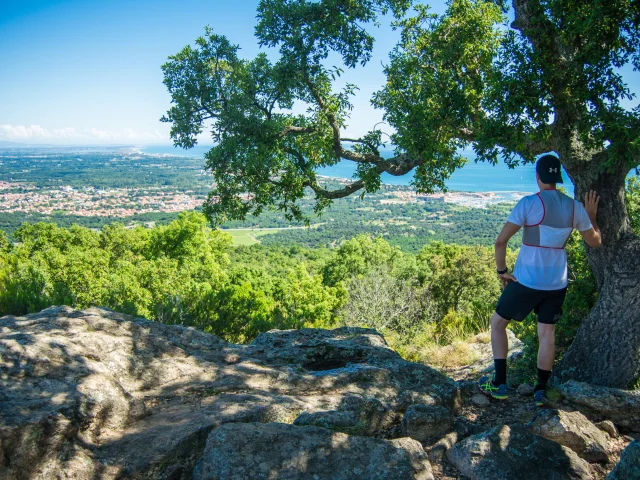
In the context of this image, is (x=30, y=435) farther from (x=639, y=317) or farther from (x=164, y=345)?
(x=639, y=317)

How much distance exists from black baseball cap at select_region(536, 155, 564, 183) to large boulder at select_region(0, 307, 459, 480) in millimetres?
2257

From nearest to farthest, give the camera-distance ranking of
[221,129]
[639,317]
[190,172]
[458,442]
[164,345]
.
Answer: [458,442] < [639,317] < [164,345] < [221,129] < [190,172]

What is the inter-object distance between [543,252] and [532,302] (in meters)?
0.51

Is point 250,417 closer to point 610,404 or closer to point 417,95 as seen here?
point 610,404

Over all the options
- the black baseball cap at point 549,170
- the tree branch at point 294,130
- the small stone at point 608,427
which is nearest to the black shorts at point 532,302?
the small stone at point 608,427

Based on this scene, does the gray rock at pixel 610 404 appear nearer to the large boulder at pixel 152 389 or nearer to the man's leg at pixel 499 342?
the man's leg at pixel 499 342

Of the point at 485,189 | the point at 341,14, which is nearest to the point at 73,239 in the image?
the point at 341,14

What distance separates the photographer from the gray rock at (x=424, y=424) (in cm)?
365

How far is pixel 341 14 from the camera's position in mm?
7211

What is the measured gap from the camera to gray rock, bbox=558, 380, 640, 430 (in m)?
3.91

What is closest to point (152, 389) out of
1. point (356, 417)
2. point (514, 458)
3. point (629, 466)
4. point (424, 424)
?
point (356, 417)

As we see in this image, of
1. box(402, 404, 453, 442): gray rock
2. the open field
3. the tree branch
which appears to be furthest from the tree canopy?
the open field

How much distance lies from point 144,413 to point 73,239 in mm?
28883

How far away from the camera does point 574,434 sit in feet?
11.1
